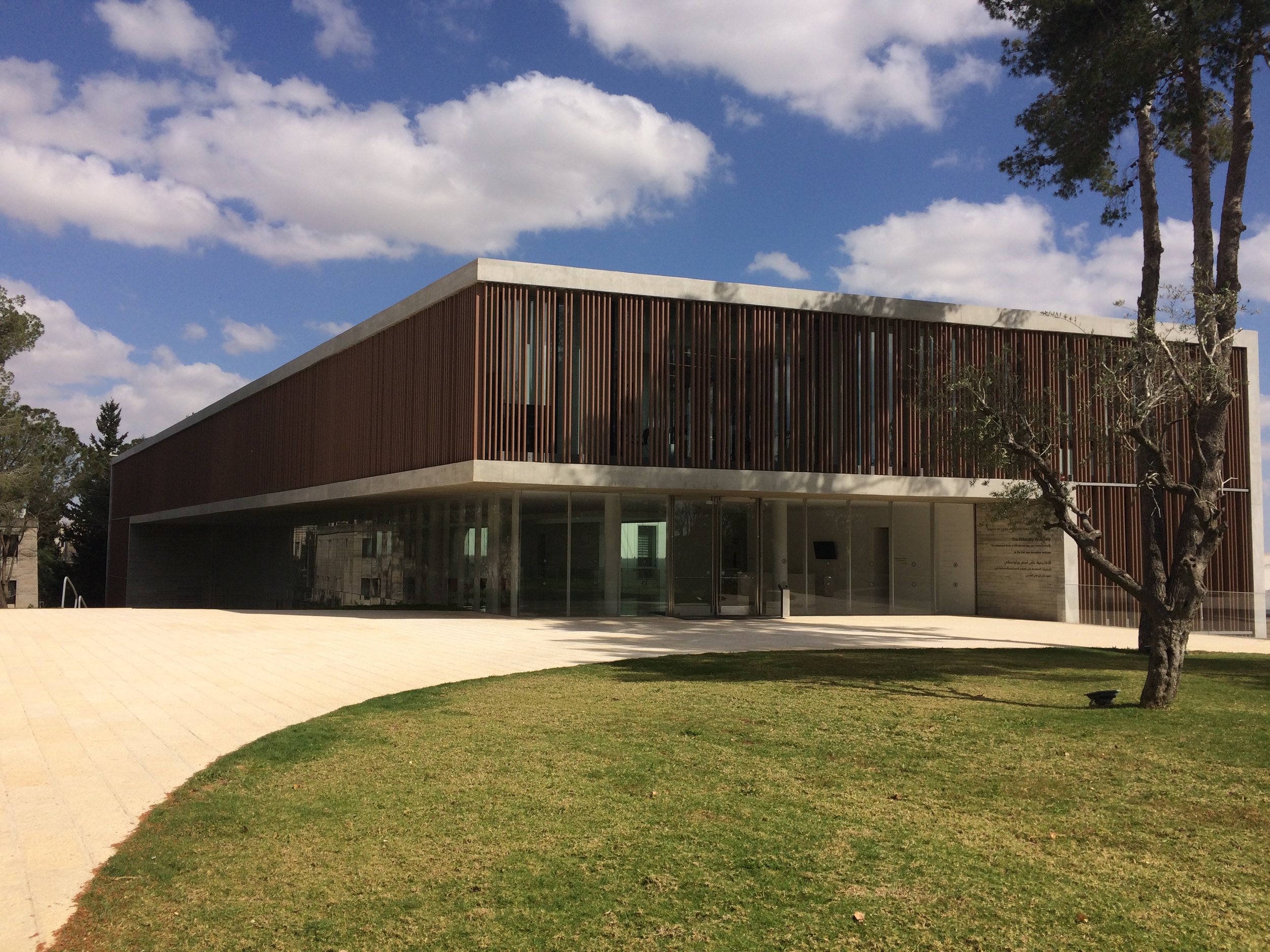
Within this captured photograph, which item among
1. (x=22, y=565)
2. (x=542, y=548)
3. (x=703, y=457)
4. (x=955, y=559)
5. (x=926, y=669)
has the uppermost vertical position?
(x=703, y=457)

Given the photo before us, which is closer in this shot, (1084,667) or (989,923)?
(989,923)

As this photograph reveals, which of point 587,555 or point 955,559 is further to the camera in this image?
point 955,559

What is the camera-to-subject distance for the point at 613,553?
2611 cm

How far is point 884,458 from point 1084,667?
1231cm

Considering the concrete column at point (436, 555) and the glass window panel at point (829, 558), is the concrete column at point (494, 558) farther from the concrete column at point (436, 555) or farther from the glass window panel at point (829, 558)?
the glass window panel at point (829, 558)

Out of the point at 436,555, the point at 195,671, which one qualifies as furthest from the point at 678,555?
the point at 195,671

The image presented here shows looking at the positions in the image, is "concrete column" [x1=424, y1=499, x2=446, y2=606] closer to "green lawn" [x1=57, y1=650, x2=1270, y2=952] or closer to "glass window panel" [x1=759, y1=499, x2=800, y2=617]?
"glass window panel" [x1=759, y1=499, x2=800, y2=617]

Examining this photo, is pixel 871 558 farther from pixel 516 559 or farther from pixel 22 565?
pixel 22 565

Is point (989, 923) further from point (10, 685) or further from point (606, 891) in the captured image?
point (10, 685)

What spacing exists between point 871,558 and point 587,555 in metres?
8.98

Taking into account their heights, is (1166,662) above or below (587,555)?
below

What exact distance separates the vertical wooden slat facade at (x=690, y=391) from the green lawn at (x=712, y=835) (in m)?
14.0

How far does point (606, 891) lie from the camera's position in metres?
5.13

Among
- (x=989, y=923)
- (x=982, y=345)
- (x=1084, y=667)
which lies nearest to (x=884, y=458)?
(x=982, y=345)
